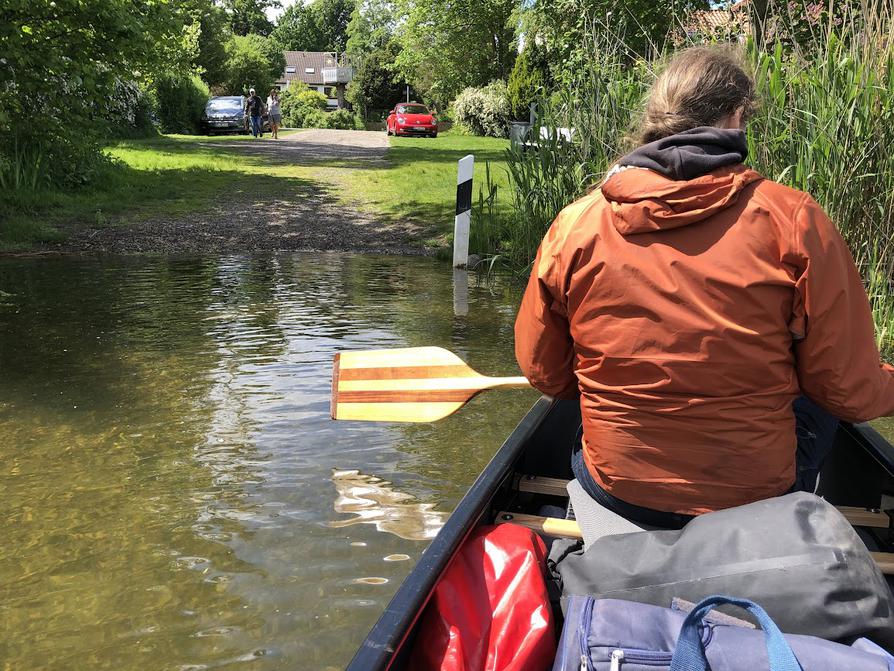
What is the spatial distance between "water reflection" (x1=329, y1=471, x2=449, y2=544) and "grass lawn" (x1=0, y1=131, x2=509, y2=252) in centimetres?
780

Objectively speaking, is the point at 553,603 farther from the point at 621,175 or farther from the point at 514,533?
the point at 621,175

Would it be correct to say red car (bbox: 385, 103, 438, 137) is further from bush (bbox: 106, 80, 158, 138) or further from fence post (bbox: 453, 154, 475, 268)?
fence post (bbox: 453, 154, 475, 268)

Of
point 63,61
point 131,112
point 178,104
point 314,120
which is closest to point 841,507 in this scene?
point 63,61

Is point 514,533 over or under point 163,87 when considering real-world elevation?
under

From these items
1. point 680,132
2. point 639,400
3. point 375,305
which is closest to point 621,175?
point 680,132

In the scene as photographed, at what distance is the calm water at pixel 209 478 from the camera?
2992 millimetres

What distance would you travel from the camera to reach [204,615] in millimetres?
3045

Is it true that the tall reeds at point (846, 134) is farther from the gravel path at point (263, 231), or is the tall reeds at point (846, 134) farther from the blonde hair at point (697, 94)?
the gravel path at point (263, 231)

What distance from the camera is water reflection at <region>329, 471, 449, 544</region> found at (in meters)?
3.73

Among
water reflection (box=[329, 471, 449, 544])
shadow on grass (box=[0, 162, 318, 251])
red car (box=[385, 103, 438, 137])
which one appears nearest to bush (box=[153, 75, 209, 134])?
red car (box=[385, 103, 438, 137])

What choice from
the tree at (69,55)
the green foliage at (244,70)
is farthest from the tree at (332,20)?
the tree at (69,55)

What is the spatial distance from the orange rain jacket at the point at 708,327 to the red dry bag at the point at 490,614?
1.11 ft

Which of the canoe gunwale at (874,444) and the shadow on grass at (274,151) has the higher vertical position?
the shadow on grass at (274,151)

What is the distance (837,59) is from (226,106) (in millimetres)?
30178
